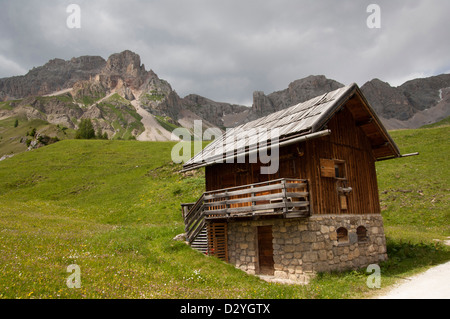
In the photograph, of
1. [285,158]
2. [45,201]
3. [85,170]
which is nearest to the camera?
[285,158]

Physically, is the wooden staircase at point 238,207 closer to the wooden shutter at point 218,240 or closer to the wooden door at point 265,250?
the wooden shutter at point 218,240

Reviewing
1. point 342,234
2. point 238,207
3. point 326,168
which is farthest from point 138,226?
point 326,168

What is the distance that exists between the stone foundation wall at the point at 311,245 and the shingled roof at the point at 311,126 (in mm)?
3828

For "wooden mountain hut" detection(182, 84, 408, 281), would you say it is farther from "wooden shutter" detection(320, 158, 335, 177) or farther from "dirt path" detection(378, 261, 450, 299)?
"dirt path" detection(378, 261, 450, 299)

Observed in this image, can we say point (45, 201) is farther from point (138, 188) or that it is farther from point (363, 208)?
point (363, 208)

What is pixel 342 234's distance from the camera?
50.4 ft

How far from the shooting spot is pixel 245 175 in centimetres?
1697

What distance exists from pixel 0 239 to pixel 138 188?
22.8 metres

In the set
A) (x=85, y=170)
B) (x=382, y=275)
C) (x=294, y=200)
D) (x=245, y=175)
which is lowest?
(x=382, y=275)

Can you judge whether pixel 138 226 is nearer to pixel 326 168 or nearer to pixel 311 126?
pixel 326 168

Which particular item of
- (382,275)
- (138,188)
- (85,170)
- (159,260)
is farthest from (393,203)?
(85,170)

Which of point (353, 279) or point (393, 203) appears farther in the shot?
point (393, 203)

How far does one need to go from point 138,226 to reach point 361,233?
1609cm
